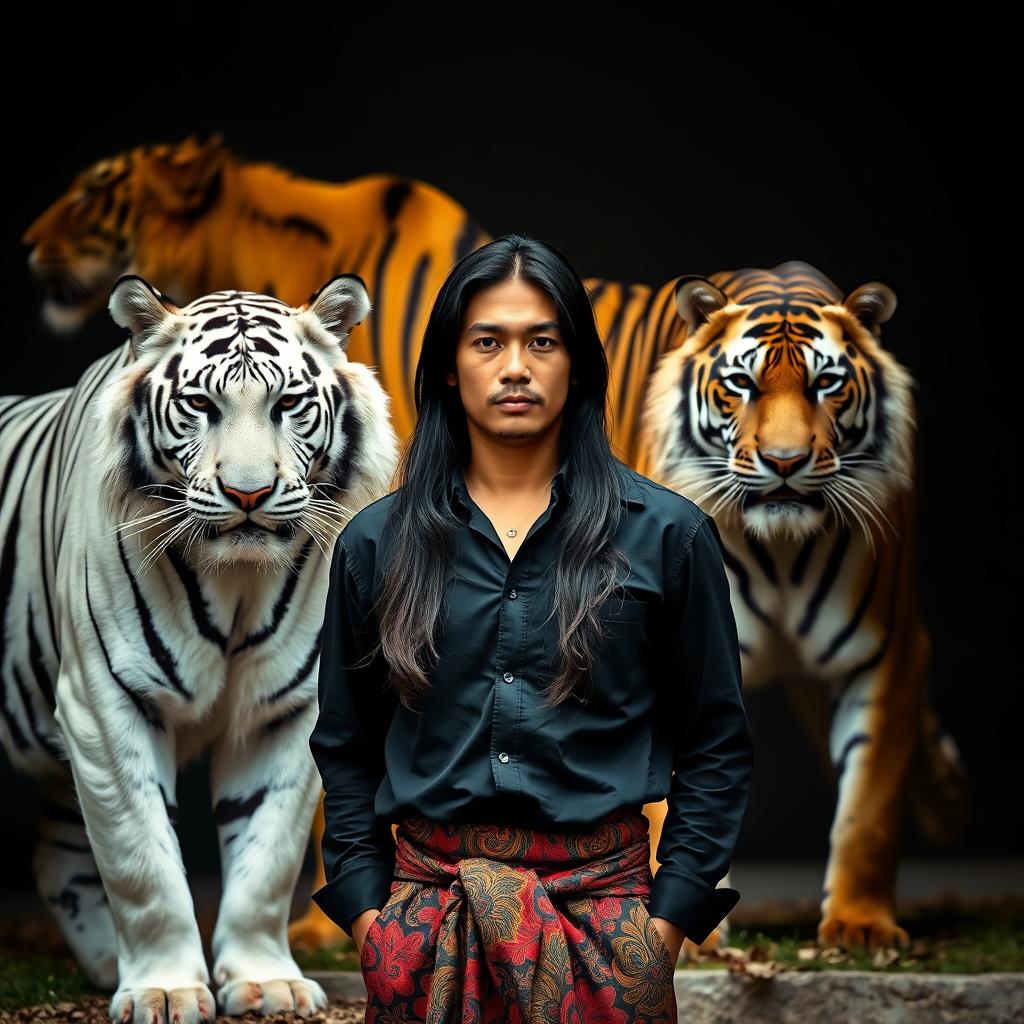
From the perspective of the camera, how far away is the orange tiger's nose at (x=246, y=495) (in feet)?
14.2

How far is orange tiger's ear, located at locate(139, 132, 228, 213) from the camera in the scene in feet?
18.5

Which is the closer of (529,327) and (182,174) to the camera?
(529,327)

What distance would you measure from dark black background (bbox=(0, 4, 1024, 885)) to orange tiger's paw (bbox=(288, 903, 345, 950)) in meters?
1.14

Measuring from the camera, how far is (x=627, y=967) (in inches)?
105

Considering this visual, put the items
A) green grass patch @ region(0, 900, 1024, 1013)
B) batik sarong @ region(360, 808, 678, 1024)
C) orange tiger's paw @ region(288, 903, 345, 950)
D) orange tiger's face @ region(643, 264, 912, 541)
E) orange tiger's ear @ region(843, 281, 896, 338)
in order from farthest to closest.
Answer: orange tiger's paw @ region(288, 903, 345, 950) → orange tiger's ear @ region(843, 281, 896, 338) → orange tiger's face @ region(643, 264, 912, 541) → green grass patch @ region(0, 900, 1024, 1013) → batik sarong @ region(360, 808, 678, 1024)

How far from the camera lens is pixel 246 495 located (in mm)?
4328

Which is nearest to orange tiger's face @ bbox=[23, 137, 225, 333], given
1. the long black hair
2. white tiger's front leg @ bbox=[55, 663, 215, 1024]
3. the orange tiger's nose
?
the orange tiger's nose

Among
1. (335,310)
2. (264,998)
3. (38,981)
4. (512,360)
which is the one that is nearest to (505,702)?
(512,360)

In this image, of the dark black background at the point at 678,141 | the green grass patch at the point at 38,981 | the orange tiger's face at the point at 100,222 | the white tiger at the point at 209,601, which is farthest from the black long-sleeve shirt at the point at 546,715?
the dark black background at the point at 678,141

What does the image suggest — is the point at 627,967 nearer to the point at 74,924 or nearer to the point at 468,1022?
the point at 468,1022

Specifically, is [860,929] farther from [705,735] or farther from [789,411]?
[705,735]

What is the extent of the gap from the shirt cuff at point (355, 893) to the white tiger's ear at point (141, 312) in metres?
2.20

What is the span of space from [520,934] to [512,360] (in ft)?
3.18

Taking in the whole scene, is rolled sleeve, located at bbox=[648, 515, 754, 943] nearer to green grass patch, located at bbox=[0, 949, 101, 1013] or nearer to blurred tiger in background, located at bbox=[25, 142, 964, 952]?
→ blurred tiger in background, located at bbox=[25, 142, 964, 952]
